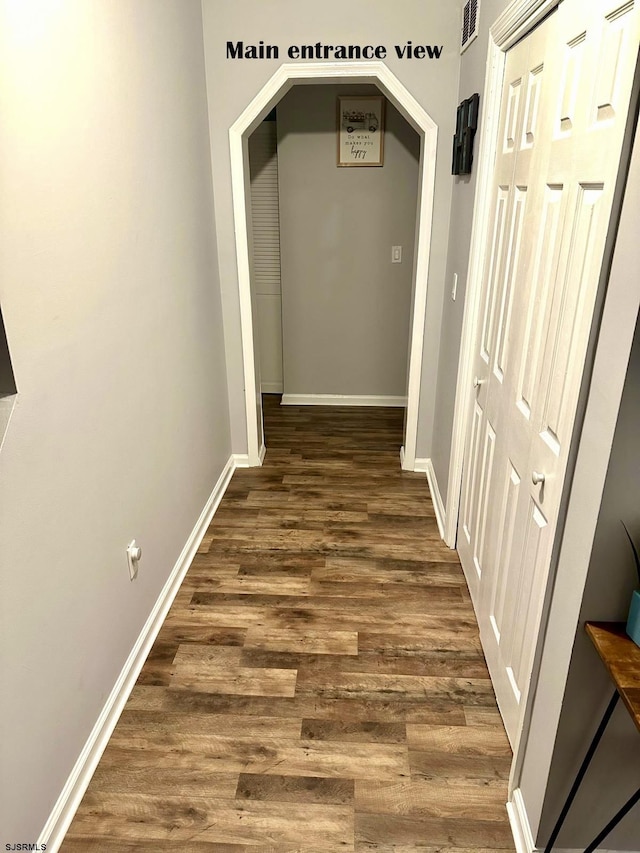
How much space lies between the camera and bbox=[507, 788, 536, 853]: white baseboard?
1468 millimetres

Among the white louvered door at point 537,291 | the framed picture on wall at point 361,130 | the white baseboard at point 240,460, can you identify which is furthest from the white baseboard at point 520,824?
the framed picture on wall at point 361,130

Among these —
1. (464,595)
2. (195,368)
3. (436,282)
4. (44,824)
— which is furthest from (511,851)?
(436,282)

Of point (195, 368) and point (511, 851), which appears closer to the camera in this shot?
point (511, 851)

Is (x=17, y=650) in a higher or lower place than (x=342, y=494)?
higher

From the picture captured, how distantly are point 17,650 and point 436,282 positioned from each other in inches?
102

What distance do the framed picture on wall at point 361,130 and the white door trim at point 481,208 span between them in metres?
1.90

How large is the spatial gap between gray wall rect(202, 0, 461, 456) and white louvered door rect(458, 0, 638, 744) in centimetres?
95

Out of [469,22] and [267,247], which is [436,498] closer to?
[469,22]

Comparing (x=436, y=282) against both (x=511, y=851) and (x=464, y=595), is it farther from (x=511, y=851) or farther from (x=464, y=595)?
(x=511, y=851)

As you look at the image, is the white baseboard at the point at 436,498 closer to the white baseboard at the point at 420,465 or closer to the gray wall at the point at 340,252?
the white baseboard at the point at 420,465

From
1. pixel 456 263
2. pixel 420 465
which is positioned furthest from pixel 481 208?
pixel 420 465

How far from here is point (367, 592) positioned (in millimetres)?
2506

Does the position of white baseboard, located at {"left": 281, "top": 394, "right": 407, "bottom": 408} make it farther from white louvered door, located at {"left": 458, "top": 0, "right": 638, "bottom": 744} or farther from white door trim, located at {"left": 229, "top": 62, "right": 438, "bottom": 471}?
white louvered door, located at {"left": 458, "top": 0, "right": 638, "bottom": 744}

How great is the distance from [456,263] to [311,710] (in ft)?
6.64
